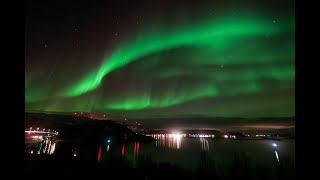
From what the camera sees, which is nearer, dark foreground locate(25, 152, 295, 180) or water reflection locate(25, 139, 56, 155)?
dark foreground locate(25, 152, 295, 180)

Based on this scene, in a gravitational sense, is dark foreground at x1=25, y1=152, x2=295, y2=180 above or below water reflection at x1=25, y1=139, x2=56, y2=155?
above

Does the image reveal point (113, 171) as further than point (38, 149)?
No

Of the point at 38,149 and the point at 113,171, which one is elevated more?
the point at 113,171

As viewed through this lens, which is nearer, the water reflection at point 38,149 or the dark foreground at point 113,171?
the dark foreground at point 113,171

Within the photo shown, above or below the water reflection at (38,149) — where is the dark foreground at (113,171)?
above
